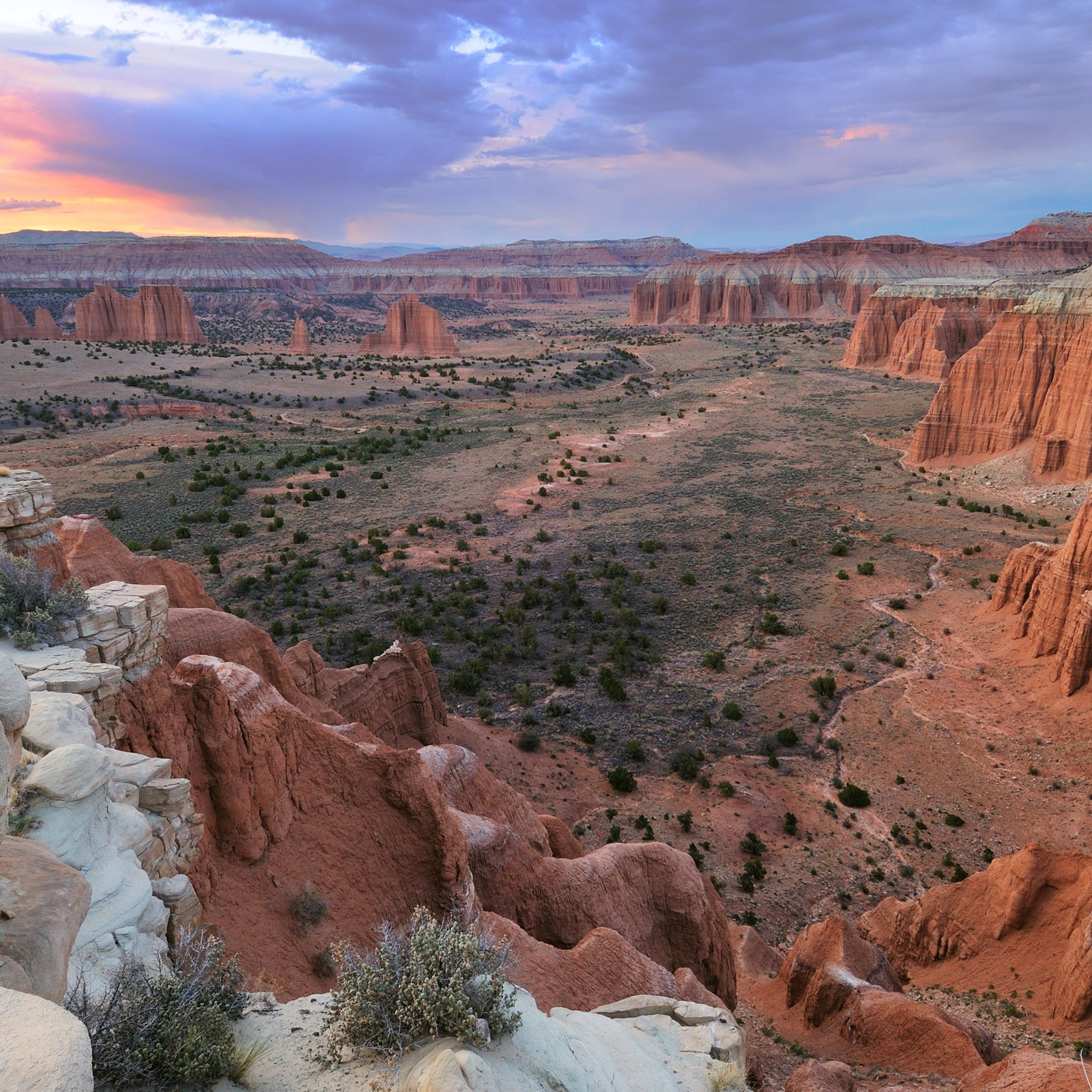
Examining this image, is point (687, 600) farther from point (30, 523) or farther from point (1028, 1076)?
point (30, 523)

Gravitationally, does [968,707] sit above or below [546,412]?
below

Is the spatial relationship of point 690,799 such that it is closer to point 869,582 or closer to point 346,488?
point 869,582

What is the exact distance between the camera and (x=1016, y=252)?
14500 cm

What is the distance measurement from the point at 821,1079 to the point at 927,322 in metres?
93.6

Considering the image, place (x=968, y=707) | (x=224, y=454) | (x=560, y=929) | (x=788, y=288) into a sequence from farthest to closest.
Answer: (x=788, y=288) → (x=224, y=454) → (x=968, y=707) → (x=560, y=929)

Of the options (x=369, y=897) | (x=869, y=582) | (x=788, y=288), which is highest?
(x=788, y=288)

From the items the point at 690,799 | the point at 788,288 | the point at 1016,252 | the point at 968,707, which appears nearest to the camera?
the point at 690,799

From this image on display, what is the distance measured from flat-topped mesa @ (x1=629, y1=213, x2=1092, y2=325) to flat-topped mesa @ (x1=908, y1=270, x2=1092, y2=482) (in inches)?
4277

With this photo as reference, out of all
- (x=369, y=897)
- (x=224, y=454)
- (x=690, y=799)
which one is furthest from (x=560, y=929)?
(x=224, y=454)

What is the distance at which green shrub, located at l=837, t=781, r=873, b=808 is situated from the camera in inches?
802

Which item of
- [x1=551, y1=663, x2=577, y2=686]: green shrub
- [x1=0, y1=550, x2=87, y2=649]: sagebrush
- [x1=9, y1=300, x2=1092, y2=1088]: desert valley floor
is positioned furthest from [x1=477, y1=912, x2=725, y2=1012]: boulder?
[x1=551, y1=663, x2=577, y2=686]: green shrub

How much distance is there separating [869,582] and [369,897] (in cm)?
3079

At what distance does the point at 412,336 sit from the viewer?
116m

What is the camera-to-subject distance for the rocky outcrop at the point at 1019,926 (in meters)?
11.6
